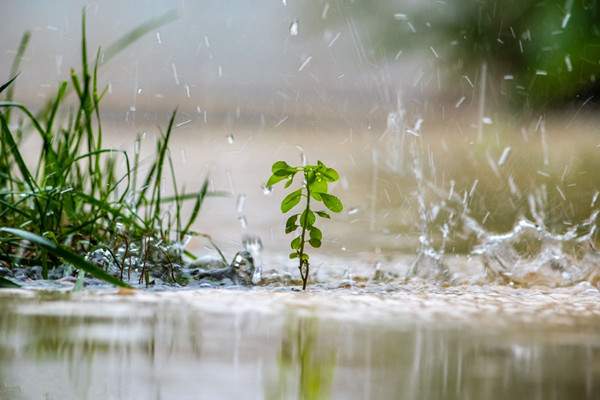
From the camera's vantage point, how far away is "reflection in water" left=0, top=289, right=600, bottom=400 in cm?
77

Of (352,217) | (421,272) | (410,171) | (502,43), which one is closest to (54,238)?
(421,272)

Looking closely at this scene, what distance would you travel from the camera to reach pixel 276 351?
0.94 metres

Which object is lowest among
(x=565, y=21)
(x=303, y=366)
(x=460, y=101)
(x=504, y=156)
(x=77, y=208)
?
(x=303, y=366)

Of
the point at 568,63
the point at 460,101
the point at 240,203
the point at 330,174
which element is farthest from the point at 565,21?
the point at 330,174

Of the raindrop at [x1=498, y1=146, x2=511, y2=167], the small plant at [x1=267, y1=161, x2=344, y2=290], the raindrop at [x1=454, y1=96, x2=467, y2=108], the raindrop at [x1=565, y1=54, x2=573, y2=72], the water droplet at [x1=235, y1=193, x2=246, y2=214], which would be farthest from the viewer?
the raindrop at [x1=454, y1=96, x2=467, y2=108]

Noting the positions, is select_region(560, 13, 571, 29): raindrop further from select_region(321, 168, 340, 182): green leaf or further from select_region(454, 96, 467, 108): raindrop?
select_region(321, 168, 340, 182): green leaf

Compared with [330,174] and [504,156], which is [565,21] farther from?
[330,174]

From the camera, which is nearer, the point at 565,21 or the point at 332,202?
the point at 332,202

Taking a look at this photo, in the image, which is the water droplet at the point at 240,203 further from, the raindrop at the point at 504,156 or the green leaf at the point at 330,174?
the green leaf at the point at 330,174

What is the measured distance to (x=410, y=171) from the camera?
421cm

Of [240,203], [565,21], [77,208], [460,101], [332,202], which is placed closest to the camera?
[332,202]

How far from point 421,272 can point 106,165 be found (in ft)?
2.35

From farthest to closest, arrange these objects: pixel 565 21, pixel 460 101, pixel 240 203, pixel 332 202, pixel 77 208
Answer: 1. pixel 460 101
2. pixel 565 21
3. pixel 240 203
4. pixel 77 208
5. pixel 332 202

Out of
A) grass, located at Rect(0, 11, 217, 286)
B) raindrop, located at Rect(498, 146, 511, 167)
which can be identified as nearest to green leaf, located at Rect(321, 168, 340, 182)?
grass, located at Rect(0, 11, 217, 286)
